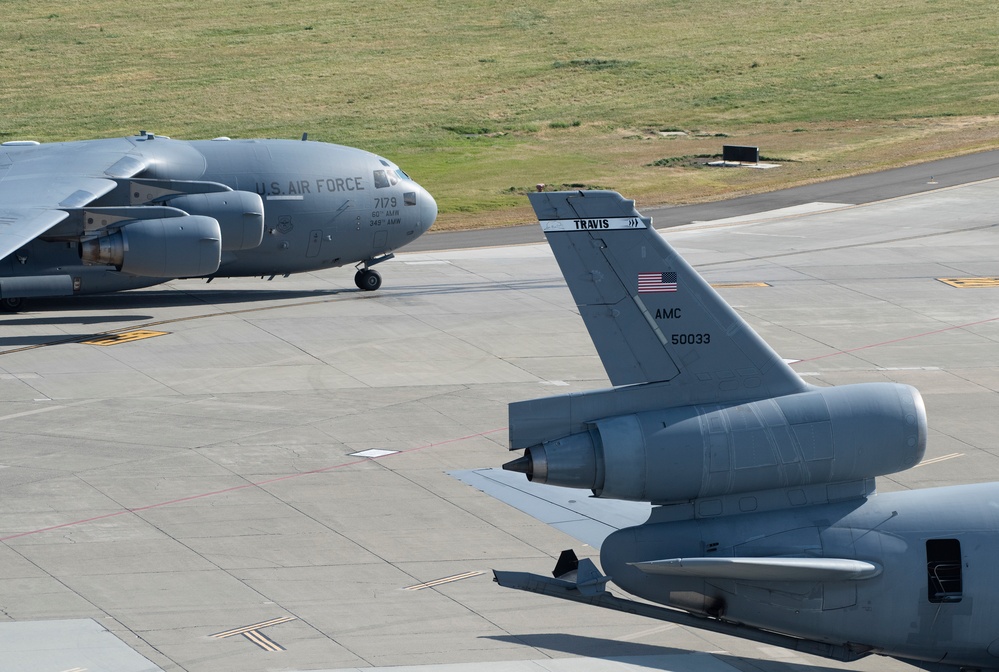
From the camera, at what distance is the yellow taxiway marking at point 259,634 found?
57.9 feet

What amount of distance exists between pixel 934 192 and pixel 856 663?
4397cm

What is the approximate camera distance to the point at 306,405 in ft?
96.5

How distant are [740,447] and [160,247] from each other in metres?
22.9

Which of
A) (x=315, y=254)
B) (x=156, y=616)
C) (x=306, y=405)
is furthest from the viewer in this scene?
(x=315, y=254)

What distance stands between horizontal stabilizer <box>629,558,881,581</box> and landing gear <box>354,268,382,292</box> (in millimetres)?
26217

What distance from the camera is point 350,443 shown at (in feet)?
87.9

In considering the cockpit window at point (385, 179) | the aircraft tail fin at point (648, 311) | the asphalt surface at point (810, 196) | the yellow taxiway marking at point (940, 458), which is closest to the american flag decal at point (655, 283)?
the aircraft tail fin at point (648, 311)

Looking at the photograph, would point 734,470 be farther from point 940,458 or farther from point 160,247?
point 160,247

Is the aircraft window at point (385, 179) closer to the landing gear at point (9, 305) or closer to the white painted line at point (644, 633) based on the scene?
the landing gear at point (9, 305)

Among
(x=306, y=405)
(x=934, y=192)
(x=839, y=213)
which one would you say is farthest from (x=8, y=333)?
(x=934, y=192)

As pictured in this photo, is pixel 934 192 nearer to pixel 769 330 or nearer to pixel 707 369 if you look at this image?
pixel 769 330

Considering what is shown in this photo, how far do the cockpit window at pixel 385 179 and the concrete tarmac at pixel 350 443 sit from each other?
329 cm

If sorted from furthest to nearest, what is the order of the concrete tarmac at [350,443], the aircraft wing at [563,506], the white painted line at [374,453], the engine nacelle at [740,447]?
the white painted line at [374,453]
the concrete tarmac at [350,443]
the aircraft wing at [563,506]
the engine nacelle at [740,447]

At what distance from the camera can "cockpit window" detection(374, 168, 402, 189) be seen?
4034cm
